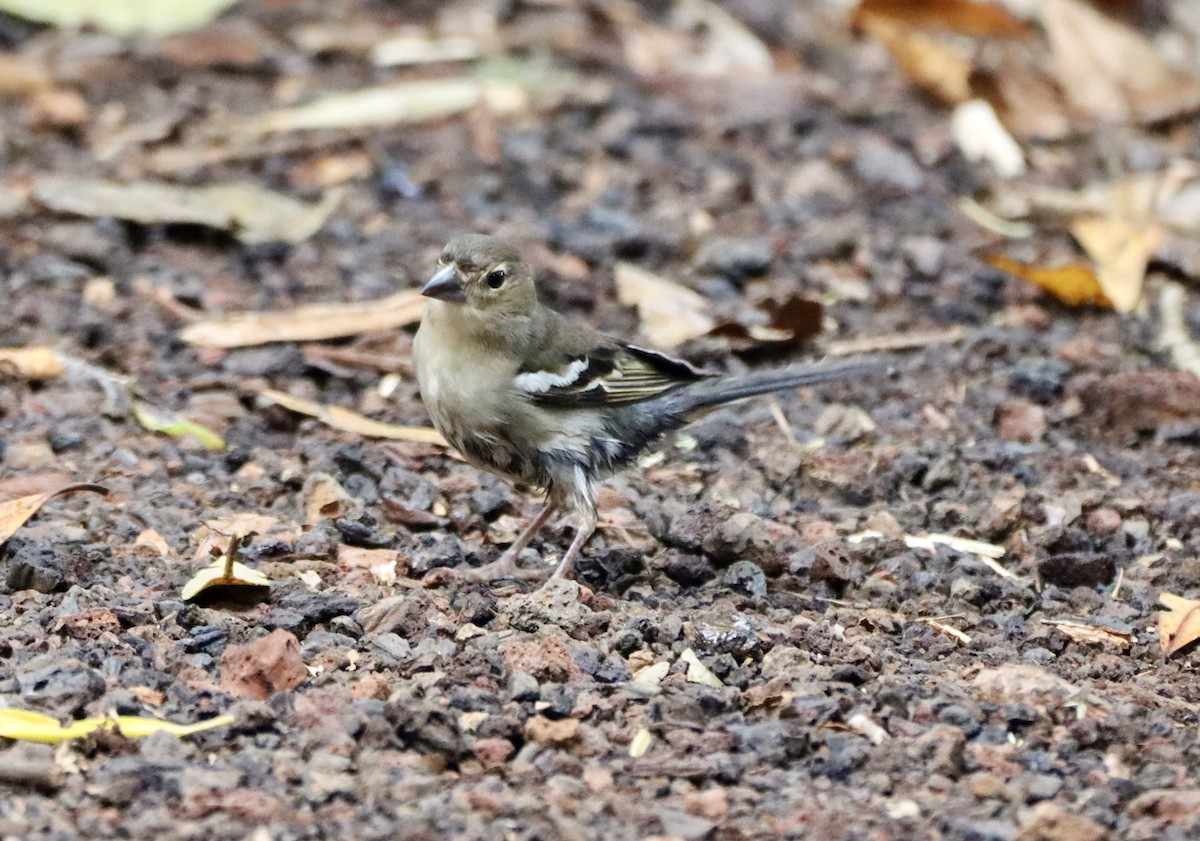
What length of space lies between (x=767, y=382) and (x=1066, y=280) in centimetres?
221

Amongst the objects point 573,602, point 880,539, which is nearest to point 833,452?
point 880,539

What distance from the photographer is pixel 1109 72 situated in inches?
371

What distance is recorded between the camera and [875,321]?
7156 millimetres

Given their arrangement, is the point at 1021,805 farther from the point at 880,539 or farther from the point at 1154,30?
the point at 1154,30

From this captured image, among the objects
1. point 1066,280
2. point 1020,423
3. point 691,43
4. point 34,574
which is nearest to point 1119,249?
point 1066,280

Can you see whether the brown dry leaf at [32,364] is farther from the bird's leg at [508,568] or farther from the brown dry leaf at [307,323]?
the bird's leg at [508,568]

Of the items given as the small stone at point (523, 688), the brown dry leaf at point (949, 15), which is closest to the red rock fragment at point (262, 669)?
the small stone at point (523, 688)

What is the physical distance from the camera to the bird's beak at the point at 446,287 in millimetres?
5336

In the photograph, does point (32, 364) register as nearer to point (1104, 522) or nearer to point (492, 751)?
point (492, 751)

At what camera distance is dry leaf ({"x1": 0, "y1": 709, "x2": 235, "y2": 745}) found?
12.2ft

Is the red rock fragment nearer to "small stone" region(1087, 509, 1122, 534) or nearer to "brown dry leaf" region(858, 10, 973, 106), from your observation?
"small stone" region(1087, 509, 1122, 534)

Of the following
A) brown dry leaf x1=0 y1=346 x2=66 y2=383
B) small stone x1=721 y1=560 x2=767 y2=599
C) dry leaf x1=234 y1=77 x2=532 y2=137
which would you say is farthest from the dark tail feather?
dry leaf x1=234 y1=77 x2=532 y2=137

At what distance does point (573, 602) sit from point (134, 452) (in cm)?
183

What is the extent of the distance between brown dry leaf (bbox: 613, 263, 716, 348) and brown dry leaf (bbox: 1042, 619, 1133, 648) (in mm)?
2333
